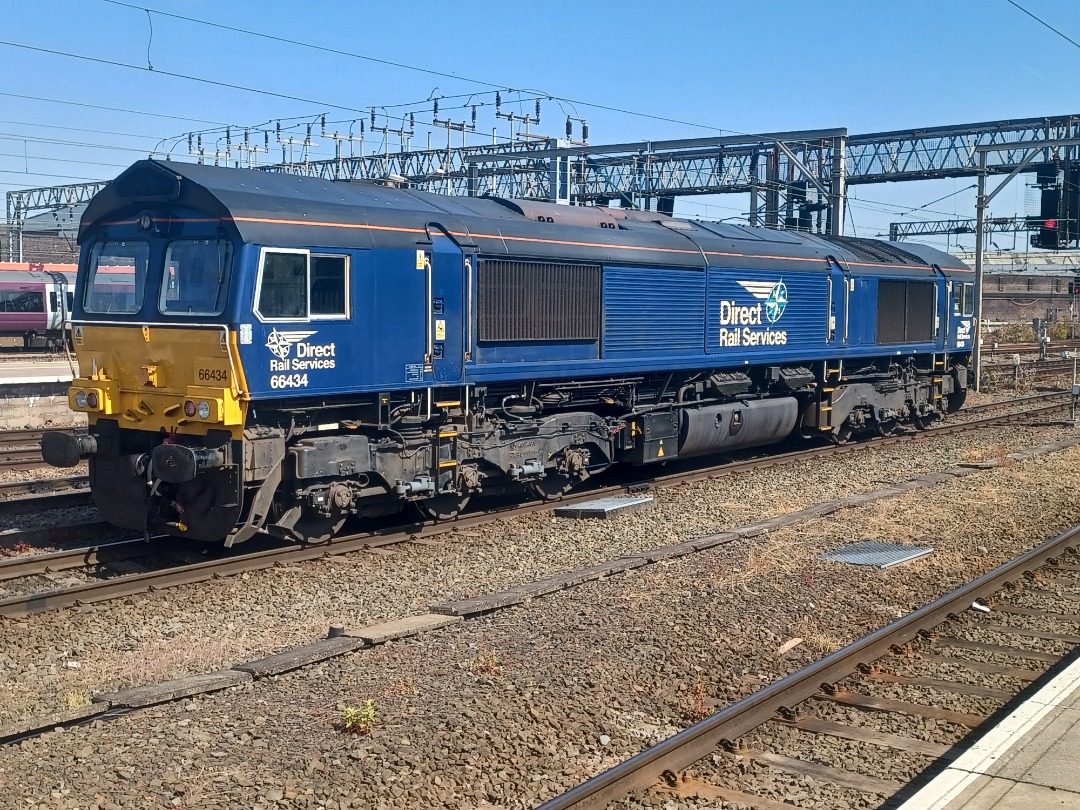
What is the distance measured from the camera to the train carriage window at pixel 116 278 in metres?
11.2

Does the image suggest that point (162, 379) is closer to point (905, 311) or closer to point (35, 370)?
point (905, 311)

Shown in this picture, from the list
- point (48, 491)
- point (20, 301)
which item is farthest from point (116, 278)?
point (20, 301)

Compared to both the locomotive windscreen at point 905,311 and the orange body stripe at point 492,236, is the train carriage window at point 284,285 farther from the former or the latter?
the locomotive windscreen at point 905,311

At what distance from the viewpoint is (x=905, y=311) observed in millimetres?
22141

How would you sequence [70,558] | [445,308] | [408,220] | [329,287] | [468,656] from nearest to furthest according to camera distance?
[468,656]
[70,558]
[329,287]
[408,220]
[445,308]

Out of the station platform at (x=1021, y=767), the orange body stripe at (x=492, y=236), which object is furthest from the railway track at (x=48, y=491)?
→ the station platform at (x=1021, y=767)

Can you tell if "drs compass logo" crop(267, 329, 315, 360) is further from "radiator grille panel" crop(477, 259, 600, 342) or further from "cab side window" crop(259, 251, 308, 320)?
"radiator grille panel" crop(477, 259, 600, 342)

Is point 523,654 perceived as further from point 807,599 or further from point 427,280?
point 427,280

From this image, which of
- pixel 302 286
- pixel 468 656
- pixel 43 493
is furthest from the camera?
pixel 43 493

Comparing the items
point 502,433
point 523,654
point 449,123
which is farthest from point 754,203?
point 523,654

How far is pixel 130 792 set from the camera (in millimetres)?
5617

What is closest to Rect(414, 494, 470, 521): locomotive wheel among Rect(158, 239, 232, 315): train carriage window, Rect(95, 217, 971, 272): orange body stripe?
Rect(95, 217, 971, 272): orange body stripe

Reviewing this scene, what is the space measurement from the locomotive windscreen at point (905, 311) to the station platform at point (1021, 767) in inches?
614

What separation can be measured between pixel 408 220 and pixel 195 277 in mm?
2525
